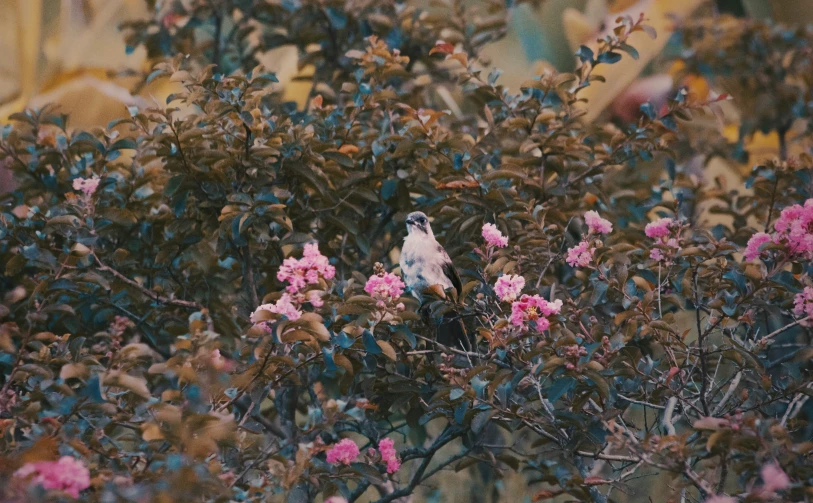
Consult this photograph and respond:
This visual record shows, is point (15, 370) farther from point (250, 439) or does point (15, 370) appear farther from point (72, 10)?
point (72, 10)

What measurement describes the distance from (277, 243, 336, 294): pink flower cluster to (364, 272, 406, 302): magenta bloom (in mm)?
150

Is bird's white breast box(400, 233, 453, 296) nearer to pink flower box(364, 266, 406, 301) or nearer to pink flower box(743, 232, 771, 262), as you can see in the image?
pink flower box(364, 266, 406, 301)

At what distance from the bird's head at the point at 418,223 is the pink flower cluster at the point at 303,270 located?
0.76m

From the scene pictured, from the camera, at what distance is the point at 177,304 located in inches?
141

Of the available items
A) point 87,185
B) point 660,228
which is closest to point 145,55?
point 87,185

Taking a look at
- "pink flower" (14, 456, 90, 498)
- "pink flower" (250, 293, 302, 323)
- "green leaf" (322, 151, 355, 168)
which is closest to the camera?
"pink flower" (14, 456, 90, 498)

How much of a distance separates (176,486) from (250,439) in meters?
0.81

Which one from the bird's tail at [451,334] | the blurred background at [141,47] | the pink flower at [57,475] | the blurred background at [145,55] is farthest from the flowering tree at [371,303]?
the blurred background at [141,47]

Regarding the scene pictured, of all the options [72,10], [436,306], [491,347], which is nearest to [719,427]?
[491,347]

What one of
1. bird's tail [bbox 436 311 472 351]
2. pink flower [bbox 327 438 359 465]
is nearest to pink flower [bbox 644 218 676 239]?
bird's tail [bbox 436 311 472 351]

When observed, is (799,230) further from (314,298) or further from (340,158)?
Result: (340,158)

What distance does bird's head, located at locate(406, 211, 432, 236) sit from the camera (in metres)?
3.43

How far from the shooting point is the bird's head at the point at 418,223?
3.43 m

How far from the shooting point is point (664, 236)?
9.84 ft
